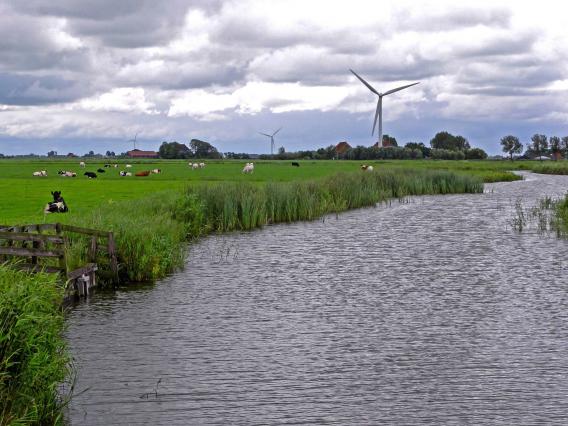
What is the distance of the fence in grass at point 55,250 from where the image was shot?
1961 cm

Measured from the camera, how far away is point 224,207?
40000 mm

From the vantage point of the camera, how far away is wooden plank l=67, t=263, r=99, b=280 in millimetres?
20436

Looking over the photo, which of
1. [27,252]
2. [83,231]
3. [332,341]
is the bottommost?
[332,341]

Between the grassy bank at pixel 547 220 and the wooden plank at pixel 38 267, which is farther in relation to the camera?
the grassy bank at pixel 547 220

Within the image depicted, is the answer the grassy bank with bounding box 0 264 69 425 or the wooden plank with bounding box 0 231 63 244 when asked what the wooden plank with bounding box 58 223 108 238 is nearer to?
the wooden plank with bounding box 0 231 63 244

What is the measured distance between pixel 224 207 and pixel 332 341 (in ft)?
77.5

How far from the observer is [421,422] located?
1199 centimetres

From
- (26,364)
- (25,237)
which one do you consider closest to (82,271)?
(25,237)

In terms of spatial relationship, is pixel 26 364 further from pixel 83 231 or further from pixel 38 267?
pixel 83 231

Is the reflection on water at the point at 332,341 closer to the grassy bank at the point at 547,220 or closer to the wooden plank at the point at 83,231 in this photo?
Result: the wooden plank at the point at 83,231

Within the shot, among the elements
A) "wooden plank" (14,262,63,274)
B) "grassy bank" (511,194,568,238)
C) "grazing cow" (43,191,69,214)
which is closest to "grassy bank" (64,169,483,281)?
"wooden plank" (14,262,63,274)

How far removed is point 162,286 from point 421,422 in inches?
521

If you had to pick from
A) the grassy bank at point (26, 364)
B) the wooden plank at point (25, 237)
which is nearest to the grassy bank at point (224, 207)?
the wooden plank at point (25, 237)

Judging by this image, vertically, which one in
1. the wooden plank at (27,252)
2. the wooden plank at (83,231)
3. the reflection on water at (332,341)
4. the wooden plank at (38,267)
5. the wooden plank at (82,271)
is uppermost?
the wooden plank at (83,231)
